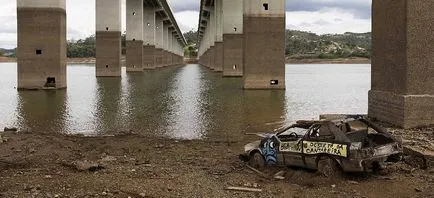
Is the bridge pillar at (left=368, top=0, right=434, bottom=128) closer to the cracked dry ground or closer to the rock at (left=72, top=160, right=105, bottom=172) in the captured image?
the cracked dry ground

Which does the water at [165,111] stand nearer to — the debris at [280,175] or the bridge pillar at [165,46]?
the debris at [280,175]

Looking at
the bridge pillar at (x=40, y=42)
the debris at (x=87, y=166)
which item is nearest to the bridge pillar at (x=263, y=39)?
the bridge pillar at (x=40, y=42)

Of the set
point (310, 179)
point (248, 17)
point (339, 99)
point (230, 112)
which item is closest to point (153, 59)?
point (248, 17)

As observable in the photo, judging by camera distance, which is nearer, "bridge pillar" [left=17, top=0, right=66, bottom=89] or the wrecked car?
the wrecked car

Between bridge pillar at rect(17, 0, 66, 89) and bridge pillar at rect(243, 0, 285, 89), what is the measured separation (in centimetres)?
1176

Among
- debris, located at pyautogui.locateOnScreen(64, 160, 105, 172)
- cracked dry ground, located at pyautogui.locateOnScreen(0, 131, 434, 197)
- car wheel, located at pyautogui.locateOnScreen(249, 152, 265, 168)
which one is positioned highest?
car wheel, located at pyautogui.locateOnScreen(249, 152, 265, 168)

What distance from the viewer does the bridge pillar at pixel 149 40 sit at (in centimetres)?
8675

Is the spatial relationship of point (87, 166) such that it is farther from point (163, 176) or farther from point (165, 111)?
point (165, 111)

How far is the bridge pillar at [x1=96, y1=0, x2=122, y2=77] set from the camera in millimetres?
58750

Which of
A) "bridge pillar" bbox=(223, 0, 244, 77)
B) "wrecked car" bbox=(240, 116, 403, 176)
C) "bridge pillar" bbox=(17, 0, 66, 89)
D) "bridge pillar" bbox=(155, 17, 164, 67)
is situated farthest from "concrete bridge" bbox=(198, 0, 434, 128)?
"bridge pillar" bbox=(155, 17, 164, 67)

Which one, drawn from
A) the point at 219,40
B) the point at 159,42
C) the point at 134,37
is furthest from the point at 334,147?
the point at 159,42

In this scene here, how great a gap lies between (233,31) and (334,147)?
46.2 metres

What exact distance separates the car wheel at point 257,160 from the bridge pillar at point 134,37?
6407cm

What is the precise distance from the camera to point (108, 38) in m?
59.3
